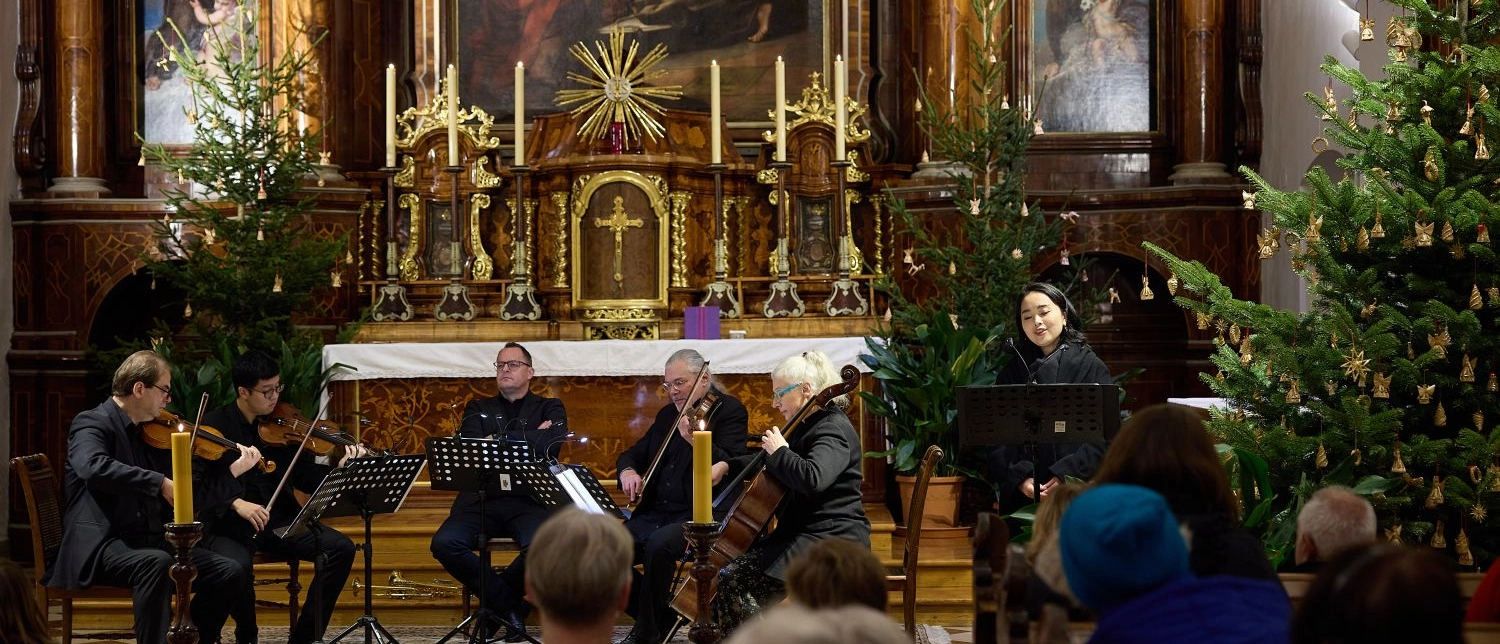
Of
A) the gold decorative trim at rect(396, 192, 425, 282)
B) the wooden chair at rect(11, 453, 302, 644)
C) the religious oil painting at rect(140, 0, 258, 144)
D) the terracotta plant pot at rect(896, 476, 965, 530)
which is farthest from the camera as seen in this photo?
the religious oil painting at rect(140, 0, 258, 144)

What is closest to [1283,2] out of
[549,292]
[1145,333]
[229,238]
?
[1145,333]

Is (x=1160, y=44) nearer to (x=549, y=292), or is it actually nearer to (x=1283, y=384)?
(x=549, y=292)

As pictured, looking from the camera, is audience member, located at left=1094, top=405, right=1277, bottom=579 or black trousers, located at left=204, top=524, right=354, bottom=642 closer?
audience member, located at left=1094, top=405, right=1277, bottom=579

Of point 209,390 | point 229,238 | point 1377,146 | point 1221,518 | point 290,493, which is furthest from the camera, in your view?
point 229,238

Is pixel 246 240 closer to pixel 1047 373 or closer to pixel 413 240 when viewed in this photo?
pixel 413 240

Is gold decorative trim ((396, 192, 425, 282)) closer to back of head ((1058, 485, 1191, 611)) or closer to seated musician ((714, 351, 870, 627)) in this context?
seated musician ((714, 351, 870, 627))

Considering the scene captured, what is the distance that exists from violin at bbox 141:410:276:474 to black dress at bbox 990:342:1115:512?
10.4 feet

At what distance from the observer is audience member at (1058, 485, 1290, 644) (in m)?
2.94

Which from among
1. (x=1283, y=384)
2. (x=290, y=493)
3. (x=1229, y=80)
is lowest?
(x=290, y=493)

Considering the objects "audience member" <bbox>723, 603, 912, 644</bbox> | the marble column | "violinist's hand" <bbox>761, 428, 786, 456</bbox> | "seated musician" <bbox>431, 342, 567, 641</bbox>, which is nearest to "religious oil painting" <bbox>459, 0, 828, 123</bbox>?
the marble column

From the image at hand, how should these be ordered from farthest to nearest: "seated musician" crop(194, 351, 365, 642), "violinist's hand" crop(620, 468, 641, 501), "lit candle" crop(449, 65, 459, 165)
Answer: "lit candle" crop(449, 65, 459, 165) → "violinist's hand" crop(620, 468, 641, 501) → "seated musician" crop(194, 351, 365, 642)

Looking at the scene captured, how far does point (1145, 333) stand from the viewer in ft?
37.7

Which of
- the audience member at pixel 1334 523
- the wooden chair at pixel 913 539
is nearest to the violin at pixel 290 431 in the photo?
the wooden chair at pixel 913 539

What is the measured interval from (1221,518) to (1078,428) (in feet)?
8.67
